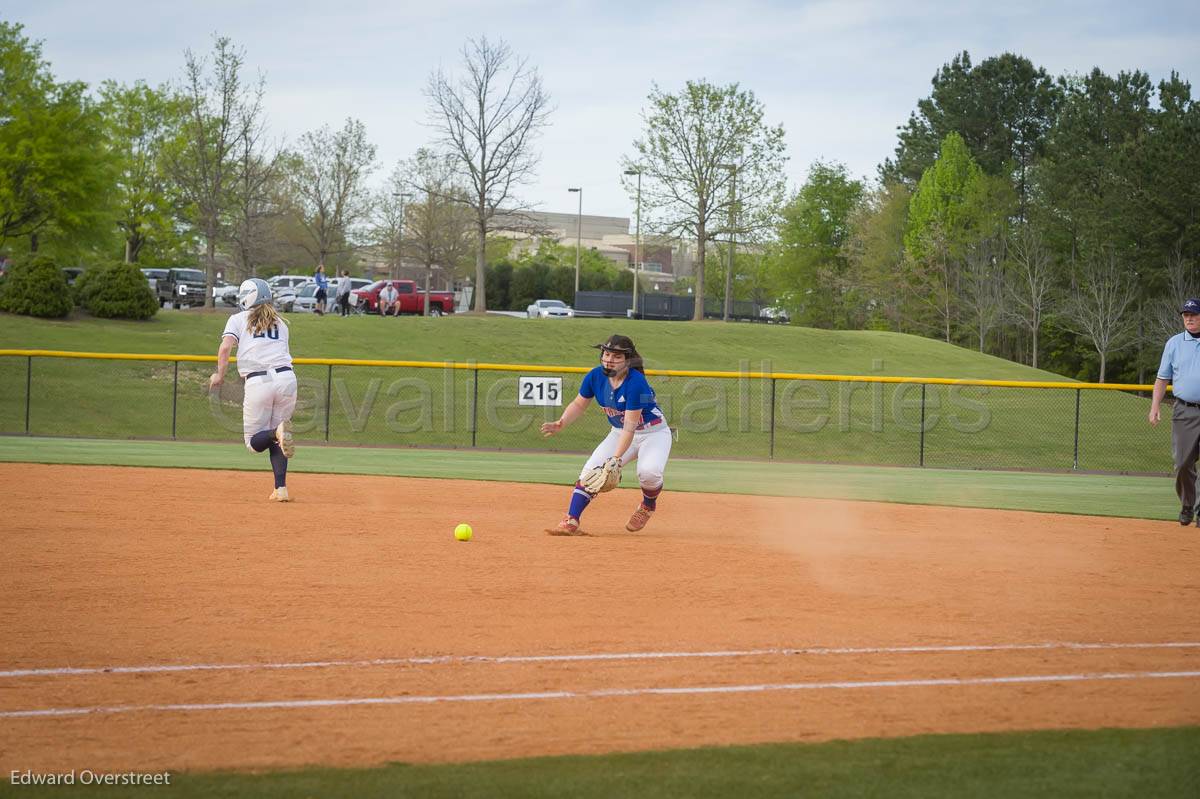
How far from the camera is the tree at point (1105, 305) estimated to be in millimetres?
52938

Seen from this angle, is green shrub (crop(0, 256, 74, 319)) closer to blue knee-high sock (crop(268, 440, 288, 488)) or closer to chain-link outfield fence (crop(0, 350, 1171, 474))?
chain-link outfield fence (crop(0, 350, 1171, 474))

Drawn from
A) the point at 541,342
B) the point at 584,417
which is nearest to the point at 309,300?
the point at 541,342

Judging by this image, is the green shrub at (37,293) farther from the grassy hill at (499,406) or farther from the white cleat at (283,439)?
the white cleat at (283,439)

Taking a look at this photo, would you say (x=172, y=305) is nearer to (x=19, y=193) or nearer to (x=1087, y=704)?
(x=19, y=193)

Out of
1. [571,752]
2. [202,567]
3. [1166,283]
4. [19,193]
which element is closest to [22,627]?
[202,567]

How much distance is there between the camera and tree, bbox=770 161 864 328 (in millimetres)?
83062

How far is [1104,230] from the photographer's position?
5550cm

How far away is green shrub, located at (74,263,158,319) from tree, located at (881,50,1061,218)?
179ft

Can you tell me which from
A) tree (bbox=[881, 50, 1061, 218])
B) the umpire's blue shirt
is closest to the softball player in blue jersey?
the umpire's blue shirt

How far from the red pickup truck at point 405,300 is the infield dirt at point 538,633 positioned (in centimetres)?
3851

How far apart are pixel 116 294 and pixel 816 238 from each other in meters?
57.7

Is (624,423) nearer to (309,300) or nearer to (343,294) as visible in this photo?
(343,294)

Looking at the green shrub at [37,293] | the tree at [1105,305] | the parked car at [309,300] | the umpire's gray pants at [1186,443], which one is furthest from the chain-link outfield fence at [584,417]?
the tree at [1105,305]

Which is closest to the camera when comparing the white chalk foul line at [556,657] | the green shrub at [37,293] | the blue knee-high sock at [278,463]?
the white chalk foul line at [556,657]
